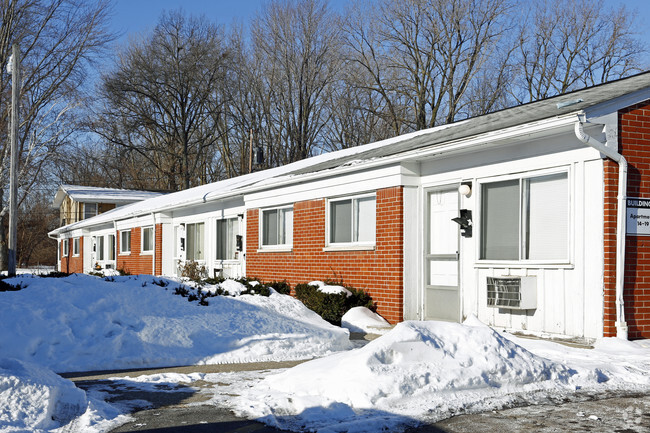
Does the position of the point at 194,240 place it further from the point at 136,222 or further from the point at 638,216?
the point at 638,216

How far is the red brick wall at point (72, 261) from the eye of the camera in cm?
4016

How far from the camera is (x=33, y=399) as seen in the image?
20.4 feet

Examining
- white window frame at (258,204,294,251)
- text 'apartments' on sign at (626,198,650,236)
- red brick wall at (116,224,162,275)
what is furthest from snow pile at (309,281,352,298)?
red brick wall at (116,224,162,275)

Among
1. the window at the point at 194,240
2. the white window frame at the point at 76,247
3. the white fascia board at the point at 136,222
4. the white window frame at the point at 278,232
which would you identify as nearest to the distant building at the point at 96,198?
the white window frame at the point at 76,247

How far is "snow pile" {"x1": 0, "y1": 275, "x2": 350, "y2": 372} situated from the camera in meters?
9.64

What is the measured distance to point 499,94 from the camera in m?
39.4

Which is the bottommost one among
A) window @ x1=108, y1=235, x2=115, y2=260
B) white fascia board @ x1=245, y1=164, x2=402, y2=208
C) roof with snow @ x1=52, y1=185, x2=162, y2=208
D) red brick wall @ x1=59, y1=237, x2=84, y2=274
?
red brick wall @ x1=59, y1=237, x2=84, y2=274

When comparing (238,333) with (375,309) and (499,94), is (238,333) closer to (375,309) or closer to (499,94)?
(375,309)

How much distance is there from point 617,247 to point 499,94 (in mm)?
30144

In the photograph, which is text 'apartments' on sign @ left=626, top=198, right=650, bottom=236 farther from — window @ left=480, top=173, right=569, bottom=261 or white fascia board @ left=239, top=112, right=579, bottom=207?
white fascia board @ left=239, top=112, right=579, bottom=207

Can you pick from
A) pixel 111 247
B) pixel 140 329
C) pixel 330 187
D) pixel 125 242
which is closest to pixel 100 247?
pixel 111 247

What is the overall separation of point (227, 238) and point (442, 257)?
10.3 metres

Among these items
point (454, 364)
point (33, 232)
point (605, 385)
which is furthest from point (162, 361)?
point (33, 232)

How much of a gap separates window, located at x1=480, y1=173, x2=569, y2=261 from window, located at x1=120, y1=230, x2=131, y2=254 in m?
21.4
